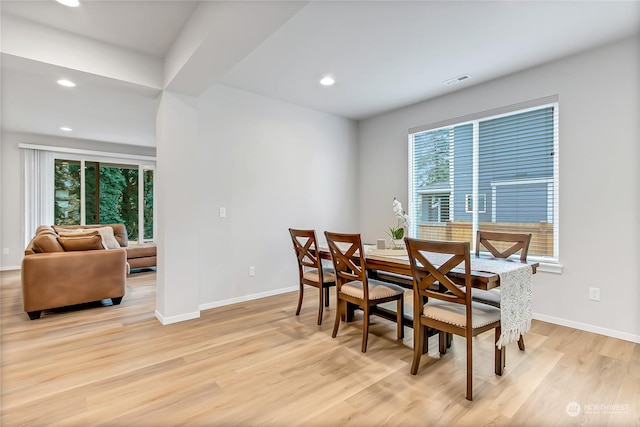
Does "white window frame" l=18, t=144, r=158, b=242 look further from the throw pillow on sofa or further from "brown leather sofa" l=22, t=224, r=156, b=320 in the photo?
"brown leather sofa" l=22, t=224, r=156, b=320

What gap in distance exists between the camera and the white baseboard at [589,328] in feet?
8.49

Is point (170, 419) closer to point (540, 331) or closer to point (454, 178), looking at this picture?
point (540, 331)

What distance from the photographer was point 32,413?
1.68 meters

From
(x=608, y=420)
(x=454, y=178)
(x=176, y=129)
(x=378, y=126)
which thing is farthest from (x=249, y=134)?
(x=608, y=420)

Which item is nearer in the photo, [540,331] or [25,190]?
[540,331]

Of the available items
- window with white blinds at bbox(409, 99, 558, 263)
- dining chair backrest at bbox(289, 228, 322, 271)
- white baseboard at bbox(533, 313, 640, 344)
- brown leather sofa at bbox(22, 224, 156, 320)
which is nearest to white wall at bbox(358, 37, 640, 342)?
white baseboard at bbox(533, 313, 640, 344)

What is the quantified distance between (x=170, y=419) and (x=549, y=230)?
3.61 m

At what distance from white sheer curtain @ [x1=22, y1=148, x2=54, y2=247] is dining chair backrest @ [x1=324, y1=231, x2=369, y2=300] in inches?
252

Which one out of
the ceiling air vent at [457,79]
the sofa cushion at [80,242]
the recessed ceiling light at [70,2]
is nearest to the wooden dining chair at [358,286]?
the ceiling air vent at [457,79]

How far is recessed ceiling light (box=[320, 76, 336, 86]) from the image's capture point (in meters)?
3.41

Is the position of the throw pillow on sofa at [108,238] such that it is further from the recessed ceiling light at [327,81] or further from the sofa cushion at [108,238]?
the recessed ceiling light at [327,81]

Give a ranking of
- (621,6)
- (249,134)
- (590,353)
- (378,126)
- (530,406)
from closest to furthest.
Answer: (530,406), (621,6), (590,353), (249,134), (378,126)

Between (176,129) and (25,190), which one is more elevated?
(176,129)

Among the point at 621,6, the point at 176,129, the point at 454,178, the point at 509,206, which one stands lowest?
the point at 509,206
